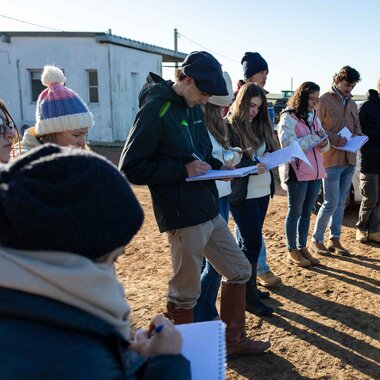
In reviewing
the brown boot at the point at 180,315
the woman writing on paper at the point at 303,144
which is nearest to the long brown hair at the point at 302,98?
the woman writing on paper at the point at 303,144

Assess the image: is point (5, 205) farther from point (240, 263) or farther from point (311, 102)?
point (311, 102)

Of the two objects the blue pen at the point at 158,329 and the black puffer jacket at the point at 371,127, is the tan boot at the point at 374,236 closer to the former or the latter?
the black puffer jacket at the point at 371,127

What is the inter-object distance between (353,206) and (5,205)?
22.2 ft

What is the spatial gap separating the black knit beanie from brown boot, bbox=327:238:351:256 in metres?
4.36

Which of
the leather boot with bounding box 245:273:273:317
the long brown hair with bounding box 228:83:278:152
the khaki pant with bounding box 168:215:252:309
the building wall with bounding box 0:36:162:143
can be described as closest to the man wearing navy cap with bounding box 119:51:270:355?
the khaki pant with bounding box 168:215:252:309

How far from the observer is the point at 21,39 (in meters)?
16.3

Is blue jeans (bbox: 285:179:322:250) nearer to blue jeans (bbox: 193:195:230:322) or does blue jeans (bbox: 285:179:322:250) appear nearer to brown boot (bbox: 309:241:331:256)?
brown boot (bbox: 309:241:331:256)

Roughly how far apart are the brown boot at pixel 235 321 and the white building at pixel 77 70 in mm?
14161

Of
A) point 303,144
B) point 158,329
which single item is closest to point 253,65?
point 303,144

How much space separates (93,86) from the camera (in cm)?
1662

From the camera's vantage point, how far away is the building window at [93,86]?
1653 cm

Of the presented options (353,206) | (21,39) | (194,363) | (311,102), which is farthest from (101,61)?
(194,363)

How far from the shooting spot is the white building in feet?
52.8

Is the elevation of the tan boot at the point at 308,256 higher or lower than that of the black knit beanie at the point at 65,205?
lower
